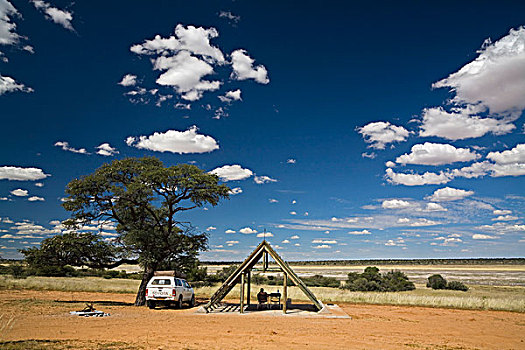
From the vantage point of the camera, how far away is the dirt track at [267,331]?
11.0 meters

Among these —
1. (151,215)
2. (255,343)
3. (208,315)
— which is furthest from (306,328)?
(151,215)

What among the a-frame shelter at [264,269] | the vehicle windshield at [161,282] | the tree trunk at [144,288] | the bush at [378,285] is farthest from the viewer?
the bush at [378,285]

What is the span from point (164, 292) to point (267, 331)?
8.36 m

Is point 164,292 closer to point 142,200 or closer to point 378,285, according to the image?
point 142,200

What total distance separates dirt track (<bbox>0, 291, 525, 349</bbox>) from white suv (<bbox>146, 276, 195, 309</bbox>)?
2084mm

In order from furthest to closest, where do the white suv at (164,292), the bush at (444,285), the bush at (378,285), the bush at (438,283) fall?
the bush at (438,283) → the bush at (444,285) → the bush at (378,285) → the white suv at (164,292)

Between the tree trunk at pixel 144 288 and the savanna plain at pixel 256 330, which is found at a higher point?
the tree trunk at pixel 144 288

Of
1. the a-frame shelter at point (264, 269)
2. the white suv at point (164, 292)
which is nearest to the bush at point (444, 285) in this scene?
the a-frame shelter at point (264, 269)

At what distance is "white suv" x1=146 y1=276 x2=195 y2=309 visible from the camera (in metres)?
20.2

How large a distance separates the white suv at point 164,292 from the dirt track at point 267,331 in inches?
82.1

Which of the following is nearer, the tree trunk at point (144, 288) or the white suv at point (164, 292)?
the white suv at point (164, 292)

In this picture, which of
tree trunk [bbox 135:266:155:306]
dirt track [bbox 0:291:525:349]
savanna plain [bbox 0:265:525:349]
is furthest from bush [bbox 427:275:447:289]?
tree trunk [bbox 135:266:155:306]

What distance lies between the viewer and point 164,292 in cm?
2020

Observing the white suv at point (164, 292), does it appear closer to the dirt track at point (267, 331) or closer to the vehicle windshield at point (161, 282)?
the vehicle windshield at point (161, 282)
